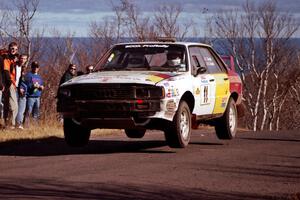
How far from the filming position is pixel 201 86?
13469 mm

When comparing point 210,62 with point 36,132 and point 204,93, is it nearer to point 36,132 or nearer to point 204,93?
point 204,93

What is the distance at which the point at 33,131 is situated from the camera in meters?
15.5

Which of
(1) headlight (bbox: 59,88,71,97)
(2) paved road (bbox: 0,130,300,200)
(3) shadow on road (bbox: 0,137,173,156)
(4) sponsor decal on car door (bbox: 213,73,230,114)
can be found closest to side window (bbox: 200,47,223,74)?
(4) sponsor decal on car door (bbox: 213,73,230,114)

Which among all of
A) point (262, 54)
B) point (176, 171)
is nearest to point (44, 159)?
point (176, 171)

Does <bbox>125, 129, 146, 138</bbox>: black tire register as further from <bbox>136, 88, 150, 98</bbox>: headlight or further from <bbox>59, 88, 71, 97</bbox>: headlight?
<bbox>136, 88, 150, 98</bbox>: headlight

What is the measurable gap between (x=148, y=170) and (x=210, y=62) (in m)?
4.61

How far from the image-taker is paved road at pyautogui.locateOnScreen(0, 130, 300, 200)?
857cm

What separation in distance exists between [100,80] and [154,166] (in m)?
2.05

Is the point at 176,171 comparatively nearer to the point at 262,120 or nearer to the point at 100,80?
the point at 100,80

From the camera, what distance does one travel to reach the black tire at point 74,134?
41.6 feet

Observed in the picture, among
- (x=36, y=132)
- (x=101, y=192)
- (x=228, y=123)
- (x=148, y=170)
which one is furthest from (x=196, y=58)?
(x=101, y=192)

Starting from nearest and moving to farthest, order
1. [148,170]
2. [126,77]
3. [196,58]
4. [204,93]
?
[148,170], [126,77], [204,93], [196,58]

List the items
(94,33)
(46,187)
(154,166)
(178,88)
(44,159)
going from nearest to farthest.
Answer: (46,187) → (154,166) → (44,159) → (178,88) → (94,33)

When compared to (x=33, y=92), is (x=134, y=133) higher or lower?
lower
